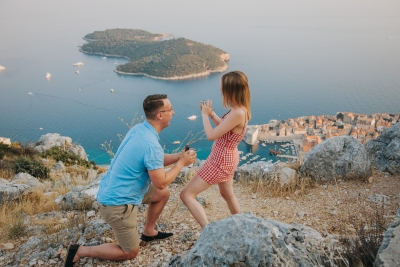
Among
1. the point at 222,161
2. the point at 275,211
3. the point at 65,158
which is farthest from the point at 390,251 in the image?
the point at 65,158

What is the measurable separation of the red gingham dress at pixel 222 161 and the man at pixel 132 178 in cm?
21

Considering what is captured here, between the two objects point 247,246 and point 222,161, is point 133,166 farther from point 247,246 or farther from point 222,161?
point 247,246

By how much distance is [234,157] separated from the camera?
2.66m

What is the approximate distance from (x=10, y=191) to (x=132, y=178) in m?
3.14

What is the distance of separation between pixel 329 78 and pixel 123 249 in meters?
62.3

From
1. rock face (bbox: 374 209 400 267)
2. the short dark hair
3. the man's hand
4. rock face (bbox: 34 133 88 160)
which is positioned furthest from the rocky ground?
rock face (bbox: 34 133 88 160)

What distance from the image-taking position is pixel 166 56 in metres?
70.8

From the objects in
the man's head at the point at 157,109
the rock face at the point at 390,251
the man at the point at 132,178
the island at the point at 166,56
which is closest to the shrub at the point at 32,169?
the man at the point at 132,178

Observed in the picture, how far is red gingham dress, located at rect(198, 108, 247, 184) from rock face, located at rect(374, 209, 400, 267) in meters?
1.29

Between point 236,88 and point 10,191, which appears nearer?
point 236,88

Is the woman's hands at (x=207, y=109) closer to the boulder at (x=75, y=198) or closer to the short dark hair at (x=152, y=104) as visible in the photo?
the short dark hair at (x=152, y=104)

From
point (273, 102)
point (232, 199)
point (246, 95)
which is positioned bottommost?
point (273, 102)

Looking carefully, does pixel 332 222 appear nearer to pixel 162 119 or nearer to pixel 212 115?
pixel 212 115

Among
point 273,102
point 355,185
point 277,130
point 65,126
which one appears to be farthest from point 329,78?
point 355,185
